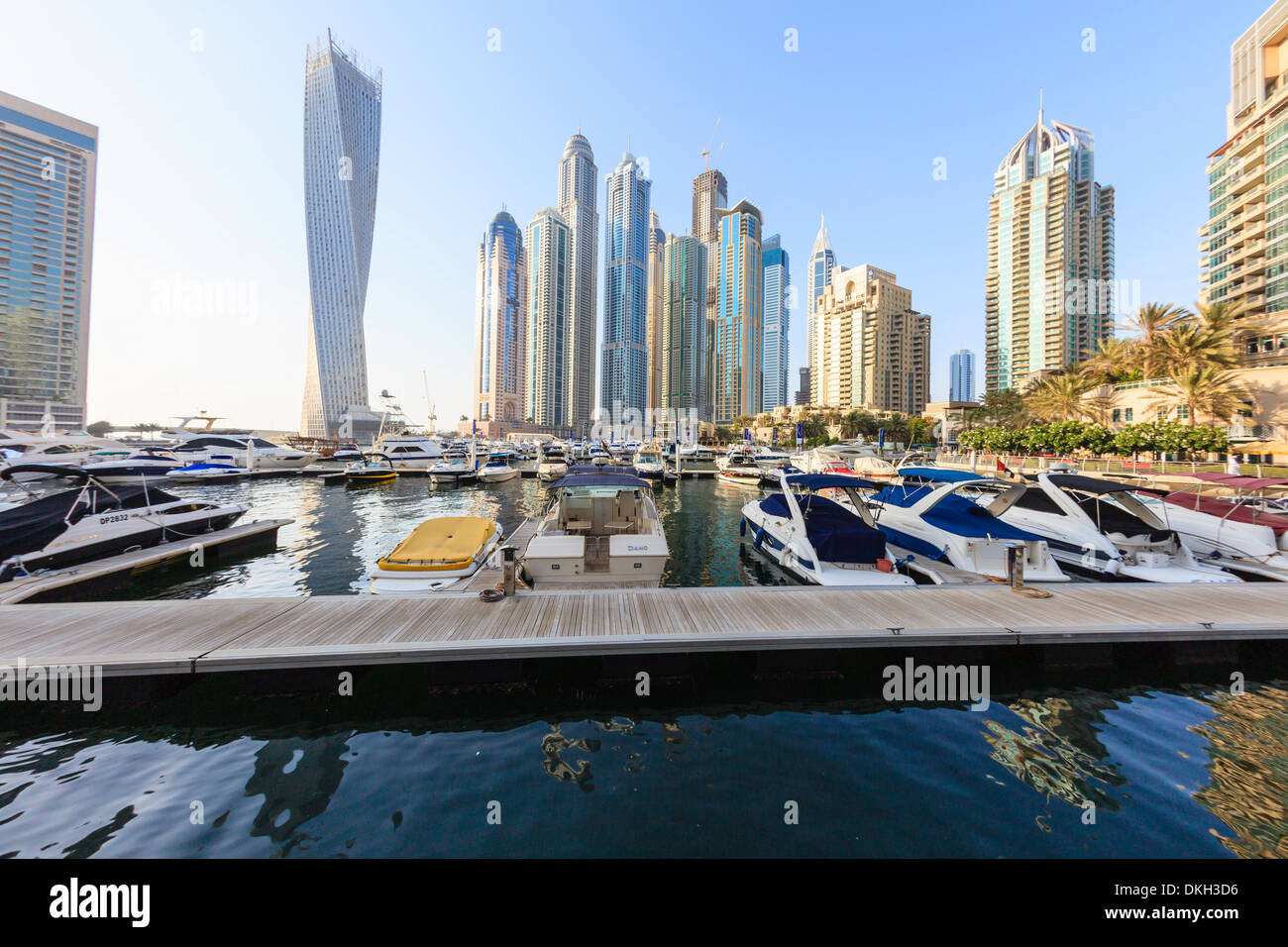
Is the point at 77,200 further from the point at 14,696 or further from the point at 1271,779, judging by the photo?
the point at 1271,779

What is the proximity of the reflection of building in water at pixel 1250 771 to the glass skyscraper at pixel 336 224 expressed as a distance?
149008 mm

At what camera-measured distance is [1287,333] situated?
49375mm

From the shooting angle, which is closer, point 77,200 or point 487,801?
point 487,801

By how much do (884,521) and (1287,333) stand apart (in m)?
70.5

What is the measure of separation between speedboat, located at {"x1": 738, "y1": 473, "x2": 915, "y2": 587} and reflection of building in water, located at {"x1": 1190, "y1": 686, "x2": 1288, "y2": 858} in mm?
4423

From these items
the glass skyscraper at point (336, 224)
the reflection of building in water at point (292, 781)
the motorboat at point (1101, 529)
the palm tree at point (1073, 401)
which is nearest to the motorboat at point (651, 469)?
the motorboat at point (1101, 529)

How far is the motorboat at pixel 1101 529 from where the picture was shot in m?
11.1

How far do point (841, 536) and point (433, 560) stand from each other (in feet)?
30.5

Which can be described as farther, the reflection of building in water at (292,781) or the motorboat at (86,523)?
the motorboat at (86,523)

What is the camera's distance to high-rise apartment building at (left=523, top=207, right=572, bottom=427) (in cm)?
18588

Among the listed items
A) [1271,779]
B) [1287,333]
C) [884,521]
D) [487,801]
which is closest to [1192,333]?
[1287,333]

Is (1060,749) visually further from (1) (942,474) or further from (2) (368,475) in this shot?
(2) (368,475)

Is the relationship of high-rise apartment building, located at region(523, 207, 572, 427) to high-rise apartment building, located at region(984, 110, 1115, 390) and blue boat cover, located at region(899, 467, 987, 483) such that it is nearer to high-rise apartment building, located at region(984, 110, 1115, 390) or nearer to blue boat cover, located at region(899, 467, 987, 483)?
high-rise apartment building, located at region(984, 110, 1115, 390)

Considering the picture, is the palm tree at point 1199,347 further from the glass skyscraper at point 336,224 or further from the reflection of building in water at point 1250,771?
the glass skyscraper at point 336,224
